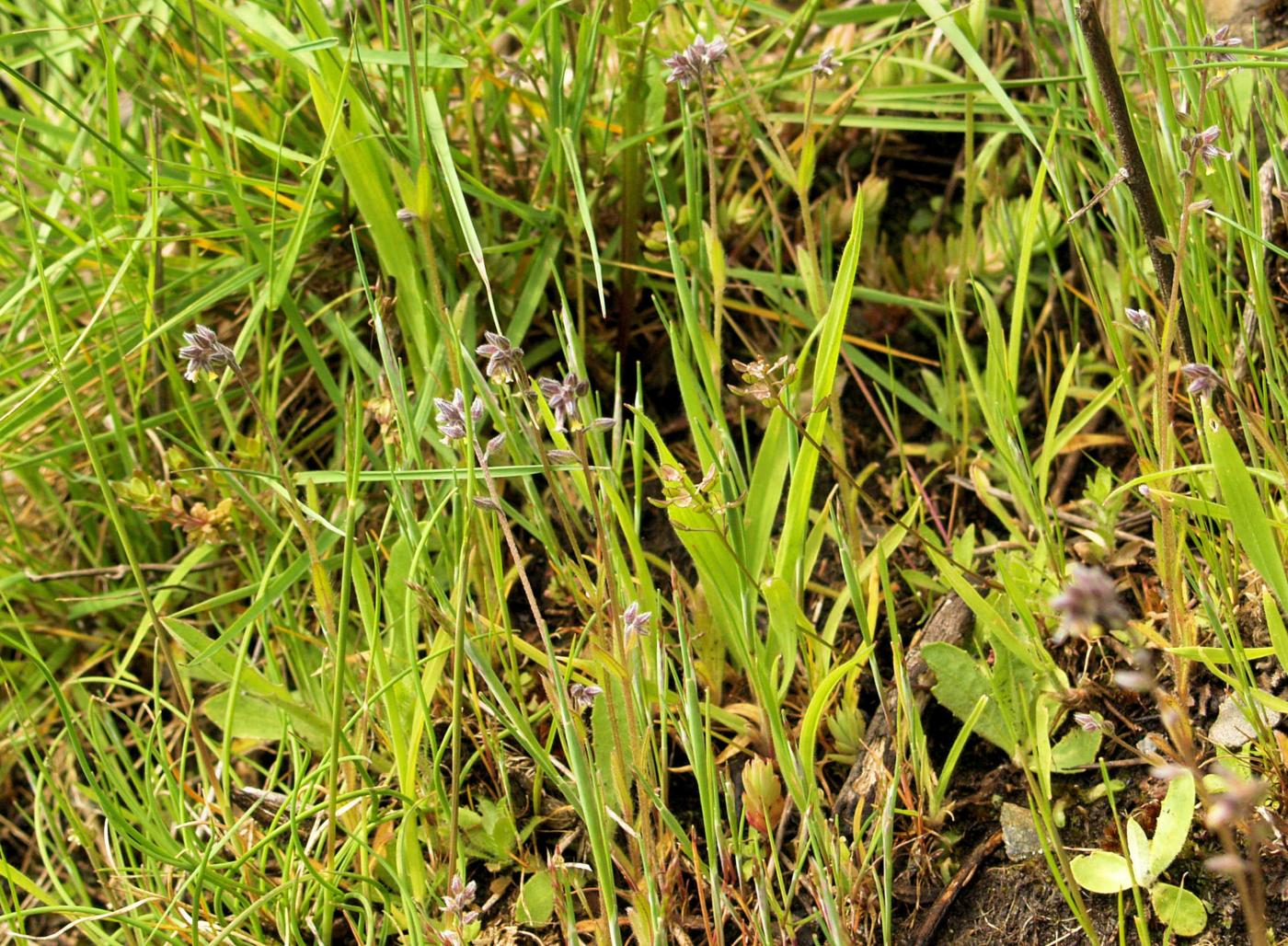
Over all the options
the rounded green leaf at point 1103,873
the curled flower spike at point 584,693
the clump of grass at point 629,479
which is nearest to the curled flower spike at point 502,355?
the clump of grass at point 629,479

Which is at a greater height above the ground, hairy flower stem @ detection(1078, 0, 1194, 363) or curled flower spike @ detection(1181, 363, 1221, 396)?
hairy flower stem @ detection(1078, 0, 1194, 363)

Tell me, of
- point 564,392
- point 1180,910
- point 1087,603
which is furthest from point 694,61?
point 1180,910

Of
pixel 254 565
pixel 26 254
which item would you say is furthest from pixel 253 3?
pixel 254 565

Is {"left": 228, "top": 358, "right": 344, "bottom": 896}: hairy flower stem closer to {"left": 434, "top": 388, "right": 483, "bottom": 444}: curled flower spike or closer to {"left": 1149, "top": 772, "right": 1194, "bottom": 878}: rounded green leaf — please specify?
{"left": 434, "top": 388, "right": 483, "bottom": 444}: curled flower spike

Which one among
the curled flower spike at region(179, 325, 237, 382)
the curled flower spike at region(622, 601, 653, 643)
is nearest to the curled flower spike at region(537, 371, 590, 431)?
the curled flower spike at region(622, 601, 653, 643)

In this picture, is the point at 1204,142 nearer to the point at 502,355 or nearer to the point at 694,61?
the point at 694,61

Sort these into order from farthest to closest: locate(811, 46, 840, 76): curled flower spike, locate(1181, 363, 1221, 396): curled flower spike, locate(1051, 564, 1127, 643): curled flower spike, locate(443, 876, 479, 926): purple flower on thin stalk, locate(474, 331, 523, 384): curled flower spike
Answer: locate(811, 46, 840, 76): curled flower spike
locate(443, 876, 479, 926): purple flower on thin stalk
locate(474, 331, 523, 384): curled flower spike
locate(1181, 363, 1221, 396): curled flower spike
locate(1051, 564, 1127, 643): curled flower spike

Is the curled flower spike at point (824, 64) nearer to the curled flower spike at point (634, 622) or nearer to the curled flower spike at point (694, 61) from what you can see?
the curled flower spike at point (694, 61)
